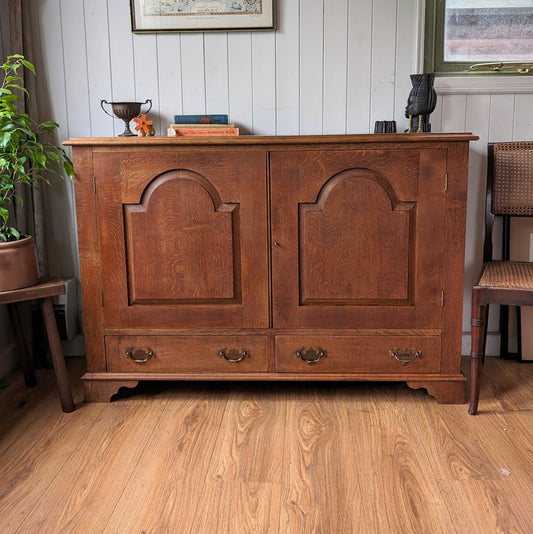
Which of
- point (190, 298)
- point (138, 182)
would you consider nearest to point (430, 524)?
point (190, 298)

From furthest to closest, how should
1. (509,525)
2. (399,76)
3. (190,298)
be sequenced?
(399,76) < (190,298) < (509,525)

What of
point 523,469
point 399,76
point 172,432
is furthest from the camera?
point 399,76

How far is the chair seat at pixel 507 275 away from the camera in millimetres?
2020

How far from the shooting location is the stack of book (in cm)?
242

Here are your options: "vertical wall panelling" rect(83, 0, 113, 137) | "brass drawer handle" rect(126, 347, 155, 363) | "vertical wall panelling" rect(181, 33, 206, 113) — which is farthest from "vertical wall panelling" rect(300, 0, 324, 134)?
"brass drawer handle" rect(126, 347, 155, 363)

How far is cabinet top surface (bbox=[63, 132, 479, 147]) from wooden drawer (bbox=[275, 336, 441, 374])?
0.72 meters

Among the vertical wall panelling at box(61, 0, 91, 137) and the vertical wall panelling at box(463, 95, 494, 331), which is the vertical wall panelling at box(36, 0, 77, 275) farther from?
the vertical wall panelling at box(463, 95, 494, 331)

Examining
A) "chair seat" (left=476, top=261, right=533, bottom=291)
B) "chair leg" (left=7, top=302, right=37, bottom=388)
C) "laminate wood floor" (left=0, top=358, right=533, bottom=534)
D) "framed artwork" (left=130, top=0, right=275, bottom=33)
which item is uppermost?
"framed artwork" (left=130, top=0, right=275, bottom=33)

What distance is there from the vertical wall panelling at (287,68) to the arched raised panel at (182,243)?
0.63m

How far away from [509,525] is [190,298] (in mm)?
Answer: 1260

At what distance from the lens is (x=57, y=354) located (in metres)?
2.15

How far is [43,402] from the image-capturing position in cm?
227

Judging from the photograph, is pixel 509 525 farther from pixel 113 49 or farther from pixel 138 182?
pixel 113 49

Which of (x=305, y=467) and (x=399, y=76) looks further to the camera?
(x=399, y=76)
